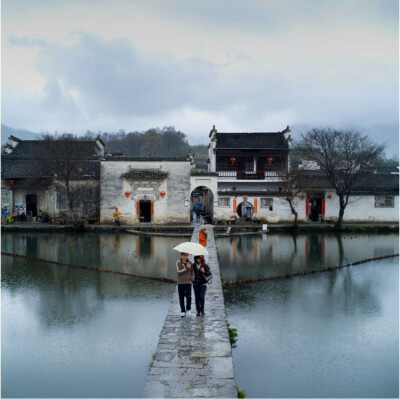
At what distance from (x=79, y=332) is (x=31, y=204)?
889 inches

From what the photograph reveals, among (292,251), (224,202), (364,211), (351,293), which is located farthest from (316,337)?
(364,211)

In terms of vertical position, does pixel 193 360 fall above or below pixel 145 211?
below

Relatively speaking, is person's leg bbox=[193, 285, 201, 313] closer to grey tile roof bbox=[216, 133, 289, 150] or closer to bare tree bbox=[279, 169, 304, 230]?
bare tree bbox=[279, 169, 304, 230]

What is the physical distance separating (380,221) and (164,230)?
15.0 m

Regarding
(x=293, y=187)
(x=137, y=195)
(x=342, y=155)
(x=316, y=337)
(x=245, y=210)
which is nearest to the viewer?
(x=316, y=337)

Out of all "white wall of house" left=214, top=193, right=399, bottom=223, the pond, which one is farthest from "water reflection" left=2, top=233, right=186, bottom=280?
"white wall of house" left=214, top=193, right=399, bottom=223

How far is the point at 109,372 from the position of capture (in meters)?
7.17

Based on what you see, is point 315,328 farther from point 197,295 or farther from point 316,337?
point 197,295

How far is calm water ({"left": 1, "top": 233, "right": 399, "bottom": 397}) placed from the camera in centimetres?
698

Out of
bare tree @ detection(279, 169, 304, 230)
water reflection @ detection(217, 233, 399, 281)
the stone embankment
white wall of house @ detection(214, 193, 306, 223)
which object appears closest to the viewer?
water reflection @ detection(217, 233, 399, 281)

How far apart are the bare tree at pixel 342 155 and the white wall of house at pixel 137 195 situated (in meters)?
8.69

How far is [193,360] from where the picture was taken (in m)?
6.39

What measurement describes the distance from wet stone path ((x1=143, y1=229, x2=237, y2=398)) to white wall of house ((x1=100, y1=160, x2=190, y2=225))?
19256 mm

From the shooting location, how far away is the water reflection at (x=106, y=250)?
49.9 ft
